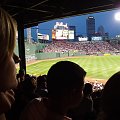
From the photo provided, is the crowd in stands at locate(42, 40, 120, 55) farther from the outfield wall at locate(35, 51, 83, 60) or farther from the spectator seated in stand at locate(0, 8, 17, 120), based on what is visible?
the spectator seated in stand at locate(0, 8, 17, 120)

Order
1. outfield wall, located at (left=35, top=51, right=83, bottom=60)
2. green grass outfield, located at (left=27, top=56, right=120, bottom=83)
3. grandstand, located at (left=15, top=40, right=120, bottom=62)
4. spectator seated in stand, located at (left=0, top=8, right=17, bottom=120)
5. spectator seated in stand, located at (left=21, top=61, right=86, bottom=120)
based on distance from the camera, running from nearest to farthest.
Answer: spectator seated in stand, located at (left=0, top=8, right=17, bottom=120), spectator seated in stand, located at (left=21, top=61, right=86, bottom=120), green grass outfield, located at (left=27, top=56, right=120, bottom=83), outfield wall, located at (left=35, top=51, right=83, bottom=60), grandstand, located at (left=15, top=40, right=120, bottom=62)

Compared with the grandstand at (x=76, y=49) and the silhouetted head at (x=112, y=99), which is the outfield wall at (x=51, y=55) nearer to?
the grandstand at (x=76, y=49)

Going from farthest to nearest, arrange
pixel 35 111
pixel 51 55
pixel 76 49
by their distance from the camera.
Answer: pixel 76 49 → pixel 51 55 → pixel 35 111

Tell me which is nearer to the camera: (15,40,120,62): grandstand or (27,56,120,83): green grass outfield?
(27,56,120,83): green grass outfield

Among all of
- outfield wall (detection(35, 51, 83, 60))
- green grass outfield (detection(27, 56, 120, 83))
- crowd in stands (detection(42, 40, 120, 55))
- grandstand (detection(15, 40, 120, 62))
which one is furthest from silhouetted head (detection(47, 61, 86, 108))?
crowd in stands (detection(42, 40, 120, 55))

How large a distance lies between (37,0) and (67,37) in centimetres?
7325

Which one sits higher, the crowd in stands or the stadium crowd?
the stadium crowd

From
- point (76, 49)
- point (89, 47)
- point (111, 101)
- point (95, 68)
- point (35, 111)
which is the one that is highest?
point (111, 101)

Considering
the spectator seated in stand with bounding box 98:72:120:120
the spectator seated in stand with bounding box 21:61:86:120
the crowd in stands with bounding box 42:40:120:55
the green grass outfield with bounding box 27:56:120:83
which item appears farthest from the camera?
the crowd in stands with bounding box 42:40:120:55

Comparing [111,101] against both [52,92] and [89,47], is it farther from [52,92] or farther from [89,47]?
[89,47]

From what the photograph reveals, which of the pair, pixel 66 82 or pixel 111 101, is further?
pixel 66 82

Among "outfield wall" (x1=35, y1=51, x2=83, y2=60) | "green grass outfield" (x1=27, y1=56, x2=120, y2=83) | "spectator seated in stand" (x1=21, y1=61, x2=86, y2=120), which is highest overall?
"spectator seated in stand" (x1=21, y1=61, x2=86, y2=120)

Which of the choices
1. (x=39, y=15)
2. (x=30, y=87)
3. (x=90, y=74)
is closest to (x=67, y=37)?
(x=90, y=74)

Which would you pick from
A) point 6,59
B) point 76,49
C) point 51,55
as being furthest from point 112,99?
point 76,49
